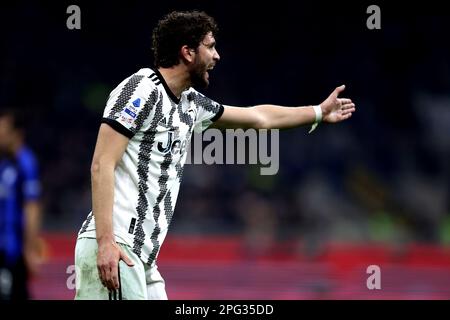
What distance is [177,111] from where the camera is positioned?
15.5 feet

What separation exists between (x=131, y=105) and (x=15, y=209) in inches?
130

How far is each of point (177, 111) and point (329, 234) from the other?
10.2 metres

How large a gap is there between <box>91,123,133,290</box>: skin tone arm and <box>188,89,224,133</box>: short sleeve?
661mm

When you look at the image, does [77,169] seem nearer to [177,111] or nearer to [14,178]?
[14,178]

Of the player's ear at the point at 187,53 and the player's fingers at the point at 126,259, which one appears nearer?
the player's fingers at the point at 126,259

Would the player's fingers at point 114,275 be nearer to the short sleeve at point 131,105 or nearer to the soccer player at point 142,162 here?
the soccer player at point 142,162

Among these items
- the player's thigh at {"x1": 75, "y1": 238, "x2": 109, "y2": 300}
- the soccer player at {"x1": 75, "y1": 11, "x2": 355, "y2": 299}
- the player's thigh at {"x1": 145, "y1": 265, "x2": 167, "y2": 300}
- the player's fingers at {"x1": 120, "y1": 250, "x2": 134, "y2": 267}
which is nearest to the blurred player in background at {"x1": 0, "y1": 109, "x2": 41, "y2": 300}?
the soccer player at {"x1": 75, "y1": 11, "x2": 355, "y2": 299}

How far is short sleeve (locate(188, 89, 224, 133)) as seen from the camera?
16.3 feet

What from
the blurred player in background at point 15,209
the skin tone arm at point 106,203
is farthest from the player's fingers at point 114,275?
the blurred player in background at point 15,209

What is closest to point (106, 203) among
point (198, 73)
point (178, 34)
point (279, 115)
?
point (198, 73)

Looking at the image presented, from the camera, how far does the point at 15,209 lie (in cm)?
747

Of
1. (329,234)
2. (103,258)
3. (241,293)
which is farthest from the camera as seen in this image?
(329,234)

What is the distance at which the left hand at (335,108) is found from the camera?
5539mm

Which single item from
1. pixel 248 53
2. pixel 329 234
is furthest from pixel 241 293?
pixel 248 53
